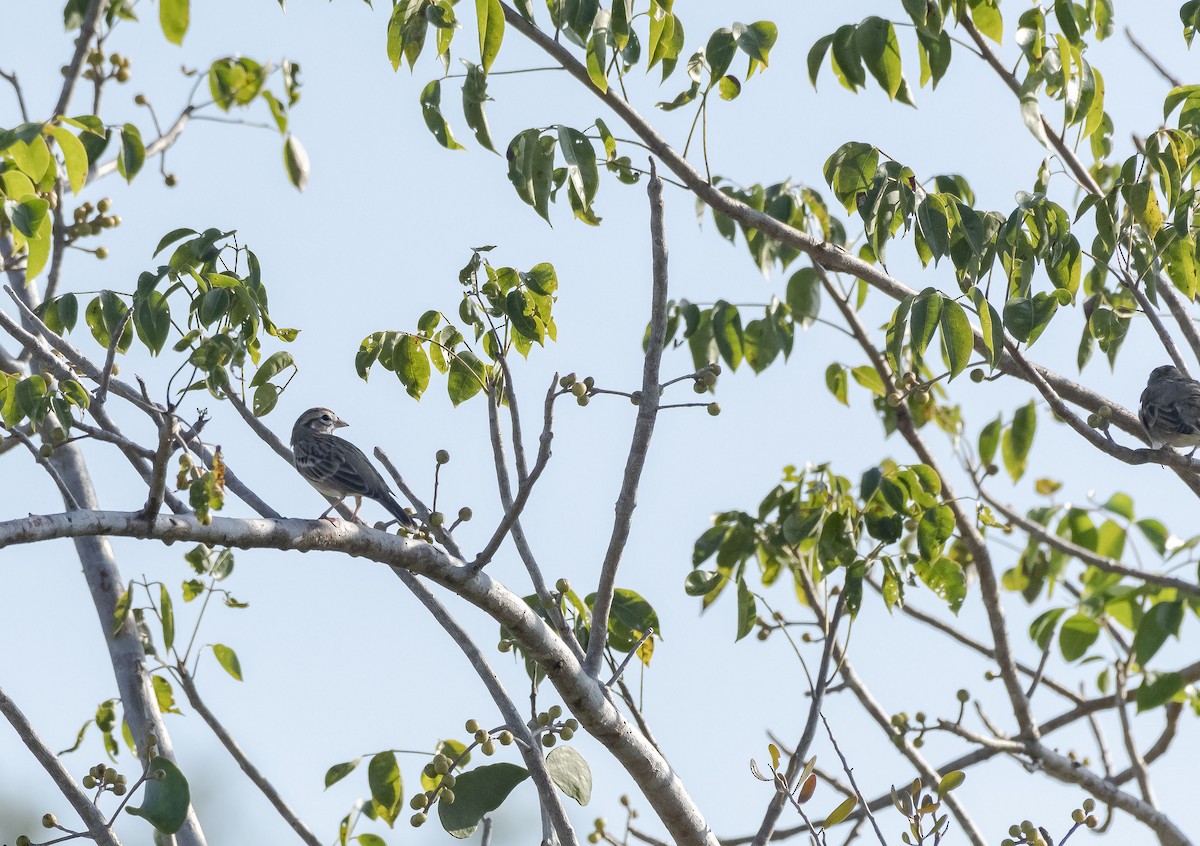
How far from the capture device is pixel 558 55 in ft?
18.3

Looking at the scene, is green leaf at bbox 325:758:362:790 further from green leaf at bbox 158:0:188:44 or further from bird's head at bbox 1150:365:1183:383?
bird's head at bbox 1150:365:1183:383

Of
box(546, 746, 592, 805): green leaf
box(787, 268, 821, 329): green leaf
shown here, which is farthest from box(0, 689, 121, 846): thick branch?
box(787, 268, 821, 329): green leaf

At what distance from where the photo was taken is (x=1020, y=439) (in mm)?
7469

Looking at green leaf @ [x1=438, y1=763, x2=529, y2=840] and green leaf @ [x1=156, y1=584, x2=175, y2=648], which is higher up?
green leaf @ [x1=156, y1=584, x2=175, y2=648]

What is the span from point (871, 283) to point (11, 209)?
3497 mm

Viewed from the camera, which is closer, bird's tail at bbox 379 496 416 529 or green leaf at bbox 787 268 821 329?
bird's tail at bbox 379 496 416 529

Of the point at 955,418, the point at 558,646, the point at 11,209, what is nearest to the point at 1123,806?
the point at 955,418

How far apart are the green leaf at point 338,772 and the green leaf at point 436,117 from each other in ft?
8.16

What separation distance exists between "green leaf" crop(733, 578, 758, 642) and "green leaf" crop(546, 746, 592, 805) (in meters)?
1.30

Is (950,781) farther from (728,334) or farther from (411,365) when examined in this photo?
(728,334)

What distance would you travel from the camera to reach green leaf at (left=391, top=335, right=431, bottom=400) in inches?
195

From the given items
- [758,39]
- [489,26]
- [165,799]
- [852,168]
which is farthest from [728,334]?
[165,799]

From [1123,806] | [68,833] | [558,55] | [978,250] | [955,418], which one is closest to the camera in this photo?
[68,833]

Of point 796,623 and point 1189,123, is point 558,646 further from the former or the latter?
point 1189,123
